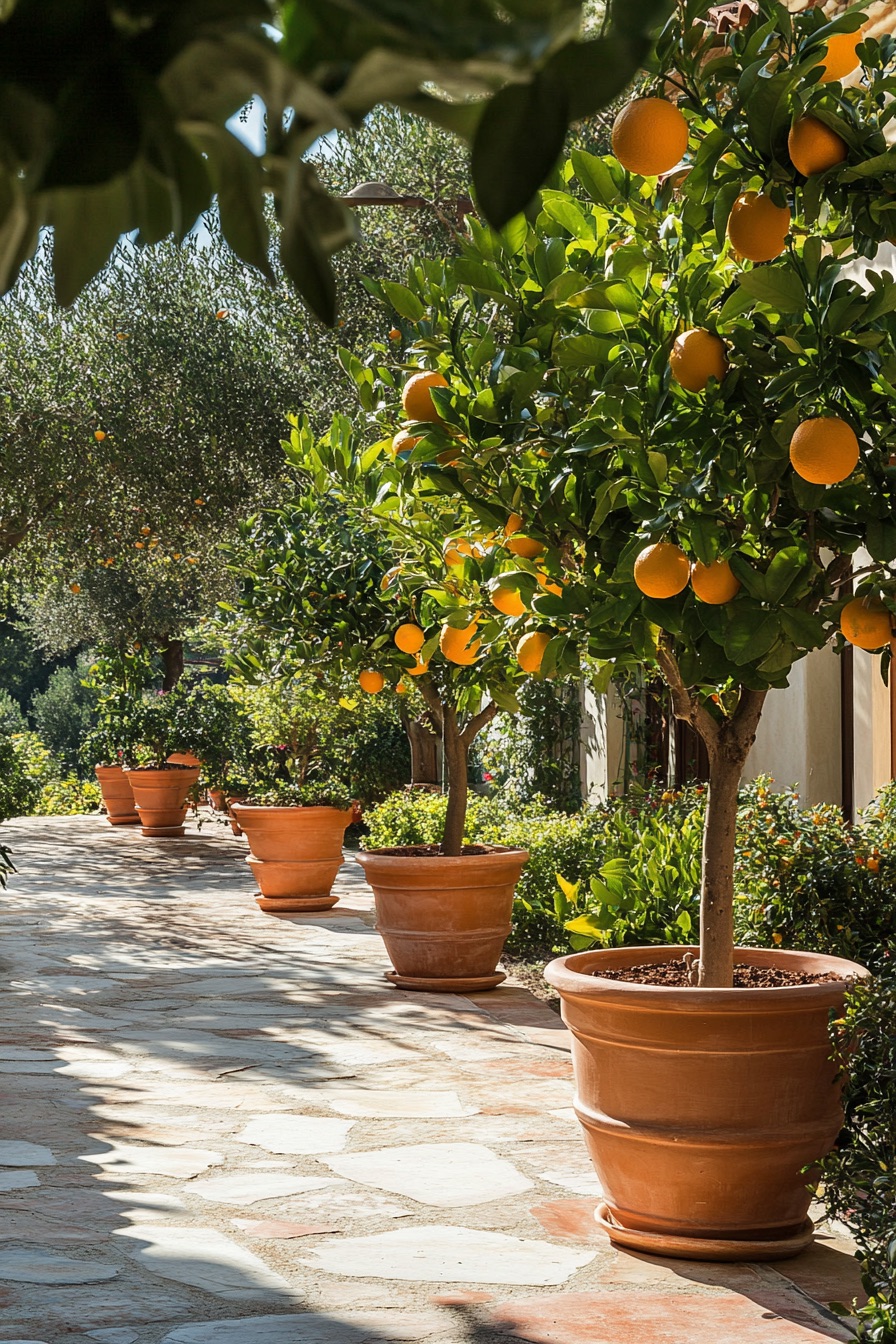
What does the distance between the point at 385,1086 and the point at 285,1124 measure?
65 centimetres

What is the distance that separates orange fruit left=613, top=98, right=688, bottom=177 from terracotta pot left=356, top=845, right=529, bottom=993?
219 inches

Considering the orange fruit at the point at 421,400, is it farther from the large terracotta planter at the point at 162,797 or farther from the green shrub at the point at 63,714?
the green shrub at the point at 63,714

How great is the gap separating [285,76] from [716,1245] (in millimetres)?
3668

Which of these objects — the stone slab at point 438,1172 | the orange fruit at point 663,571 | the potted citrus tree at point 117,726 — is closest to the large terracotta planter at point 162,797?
the potted citrus tree at point 117,726

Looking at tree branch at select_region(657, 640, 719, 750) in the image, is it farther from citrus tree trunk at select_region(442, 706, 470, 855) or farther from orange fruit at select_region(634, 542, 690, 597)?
citrus tree trunk at select_region(442, 706, 470, 855)

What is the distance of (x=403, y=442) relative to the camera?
11.2ft

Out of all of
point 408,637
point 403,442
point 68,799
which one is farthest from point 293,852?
point 68,799

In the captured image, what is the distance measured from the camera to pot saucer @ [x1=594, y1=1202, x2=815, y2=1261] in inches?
141

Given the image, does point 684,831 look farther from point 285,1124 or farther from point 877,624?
point 877,624

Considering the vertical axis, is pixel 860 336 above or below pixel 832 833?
above

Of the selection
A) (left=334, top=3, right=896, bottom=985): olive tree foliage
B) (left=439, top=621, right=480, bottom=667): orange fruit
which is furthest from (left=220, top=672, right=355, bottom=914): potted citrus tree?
(left=334, top=3, right=896, bottom=985): olive tree foliage

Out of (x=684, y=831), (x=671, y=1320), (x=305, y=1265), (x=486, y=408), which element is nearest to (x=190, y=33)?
(x=486, y=408)

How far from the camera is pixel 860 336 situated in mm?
2391

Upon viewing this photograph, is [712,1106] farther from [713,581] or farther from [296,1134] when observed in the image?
[296,1134]
